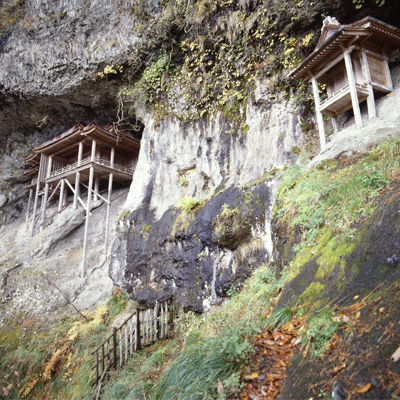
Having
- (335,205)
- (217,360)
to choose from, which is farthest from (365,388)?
(335,205)

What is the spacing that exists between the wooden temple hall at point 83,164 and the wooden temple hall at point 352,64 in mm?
13030

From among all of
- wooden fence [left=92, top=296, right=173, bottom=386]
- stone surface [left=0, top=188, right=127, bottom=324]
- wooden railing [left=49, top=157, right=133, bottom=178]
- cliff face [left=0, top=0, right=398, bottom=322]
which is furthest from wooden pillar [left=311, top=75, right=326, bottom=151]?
wooden railing [left=49, top=157, right=133, bottom=178]

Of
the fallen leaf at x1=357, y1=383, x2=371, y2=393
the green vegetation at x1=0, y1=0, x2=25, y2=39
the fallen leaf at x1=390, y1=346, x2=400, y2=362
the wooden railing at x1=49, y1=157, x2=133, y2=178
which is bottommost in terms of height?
the fallen leaf at x1=357, y1=383, x2=371, y2=393

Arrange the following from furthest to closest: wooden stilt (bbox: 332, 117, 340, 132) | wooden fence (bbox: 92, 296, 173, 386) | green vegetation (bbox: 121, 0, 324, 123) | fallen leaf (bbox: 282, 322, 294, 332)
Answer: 1. green vegetation (bbox: 121, 0, 324, 123)
2. wooden stilt (bbox: 332, 117, 340, 132)
3. wooden fence (bbox: 92, 296, 173, 386)
4. fallen leaf (bbox: 282, 322, 294, 332)

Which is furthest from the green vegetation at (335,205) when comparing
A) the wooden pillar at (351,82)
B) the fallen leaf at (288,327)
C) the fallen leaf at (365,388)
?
the wooden pillar at (351,82)

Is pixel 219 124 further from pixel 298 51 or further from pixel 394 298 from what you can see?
pixel 394 298

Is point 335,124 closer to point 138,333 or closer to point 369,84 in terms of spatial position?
point 369,84

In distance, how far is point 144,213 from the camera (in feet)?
39.3

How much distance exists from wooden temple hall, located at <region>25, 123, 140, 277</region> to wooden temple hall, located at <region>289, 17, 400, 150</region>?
13030 mm

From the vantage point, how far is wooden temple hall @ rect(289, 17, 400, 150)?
7.82 meters

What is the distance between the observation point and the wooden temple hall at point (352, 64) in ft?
25.7

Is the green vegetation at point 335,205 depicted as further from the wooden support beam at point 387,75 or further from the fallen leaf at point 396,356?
the wooden support beam at point 387,75

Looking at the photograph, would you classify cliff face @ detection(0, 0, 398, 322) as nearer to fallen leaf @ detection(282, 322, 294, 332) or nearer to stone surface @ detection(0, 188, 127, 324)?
stone surface @ detection(0, 188, 127, 324)

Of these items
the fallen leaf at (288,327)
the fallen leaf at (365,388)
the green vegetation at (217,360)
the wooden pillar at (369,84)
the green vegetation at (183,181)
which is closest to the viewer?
the fallen leaf at (365,388)
